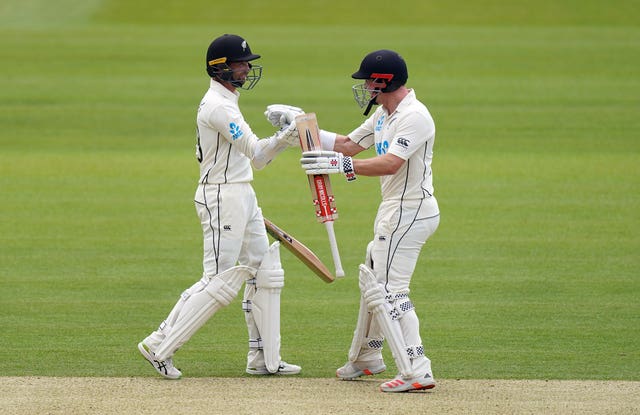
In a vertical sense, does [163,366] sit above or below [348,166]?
below

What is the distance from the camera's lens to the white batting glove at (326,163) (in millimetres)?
6895

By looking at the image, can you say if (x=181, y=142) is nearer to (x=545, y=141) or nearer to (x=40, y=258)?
(x=545, y=141)

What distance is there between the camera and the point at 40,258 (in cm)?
1112

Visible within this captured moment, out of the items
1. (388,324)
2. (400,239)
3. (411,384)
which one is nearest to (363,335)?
(388,324)

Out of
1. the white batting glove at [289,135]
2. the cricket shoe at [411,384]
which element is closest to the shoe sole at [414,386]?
the cricket shoe at [411,384]

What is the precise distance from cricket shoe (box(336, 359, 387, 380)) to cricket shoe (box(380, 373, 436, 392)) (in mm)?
443

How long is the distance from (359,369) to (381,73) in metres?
1.97

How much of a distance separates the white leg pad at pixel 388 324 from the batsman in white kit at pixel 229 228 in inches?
32.0

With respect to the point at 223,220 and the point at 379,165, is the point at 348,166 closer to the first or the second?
the point at 379,165

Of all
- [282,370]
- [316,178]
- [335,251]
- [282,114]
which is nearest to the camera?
[316,178]

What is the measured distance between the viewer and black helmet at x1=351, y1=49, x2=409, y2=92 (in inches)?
277

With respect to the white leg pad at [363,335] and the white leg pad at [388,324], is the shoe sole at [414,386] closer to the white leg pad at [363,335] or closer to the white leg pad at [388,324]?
the white leg pad at [388,324]

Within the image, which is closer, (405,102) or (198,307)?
(405,102)

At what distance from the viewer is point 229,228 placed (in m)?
7.32
